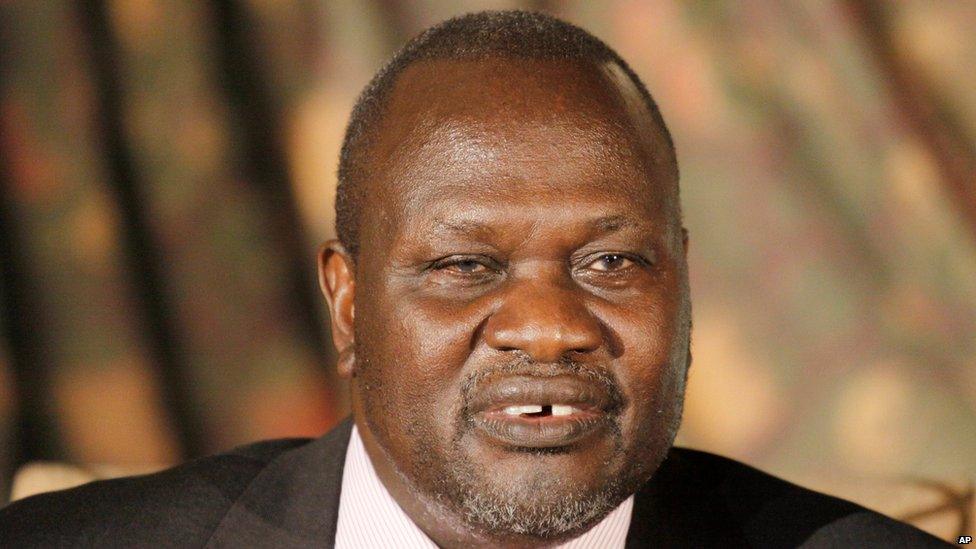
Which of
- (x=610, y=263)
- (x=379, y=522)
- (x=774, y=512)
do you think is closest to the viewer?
(x=610, y=263)

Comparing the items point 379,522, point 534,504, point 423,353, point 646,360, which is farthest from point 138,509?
point 646,360

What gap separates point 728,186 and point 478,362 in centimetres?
130

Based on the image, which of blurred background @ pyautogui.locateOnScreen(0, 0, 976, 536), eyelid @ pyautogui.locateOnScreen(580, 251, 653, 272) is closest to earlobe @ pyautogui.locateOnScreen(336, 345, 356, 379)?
eyelid @ pyautogui.locateOnScreen(580, 251, 653, 272)

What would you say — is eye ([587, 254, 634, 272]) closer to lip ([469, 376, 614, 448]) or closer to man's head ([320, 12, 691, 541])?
man's head ([320, 12, 691, 541])

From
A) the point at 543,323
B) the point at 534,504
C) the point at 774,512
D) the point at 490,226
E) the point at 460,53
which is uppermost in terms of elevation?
the point at 460,53

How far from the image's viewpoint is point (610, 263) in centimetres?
173

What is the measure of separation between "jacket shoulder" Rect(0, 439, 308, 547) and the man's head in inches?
12.6

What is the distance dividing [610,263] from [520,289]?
0.14 meters

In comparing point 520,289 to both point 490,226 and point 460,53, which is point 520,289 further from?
point 460,53

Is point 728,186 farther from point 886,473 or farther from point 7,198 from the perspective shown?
point 7,198

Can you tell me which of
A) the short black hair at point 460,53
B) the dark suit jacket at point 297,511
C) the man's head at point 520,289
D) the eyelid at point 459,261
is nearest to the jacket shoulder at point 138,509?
the dark suit jacket at point 297,511

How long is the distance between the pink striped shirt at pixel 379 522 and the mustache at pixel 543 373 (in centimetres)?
26

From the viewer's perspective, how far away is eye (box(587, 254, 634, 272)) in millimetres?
1717

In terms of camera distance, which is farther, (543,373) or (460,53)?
(460,53)
